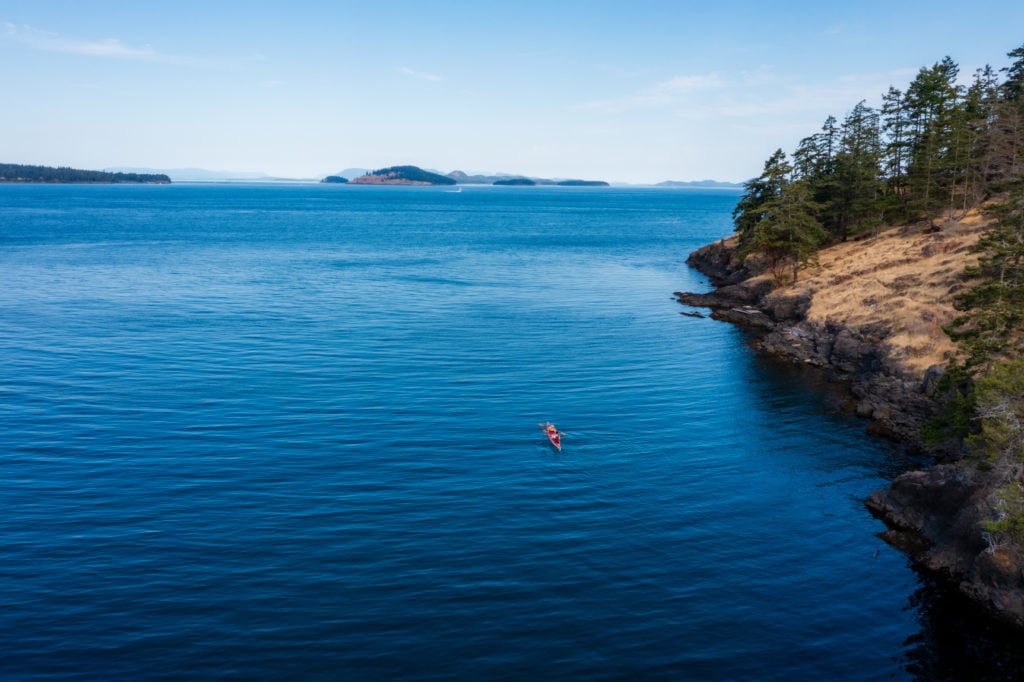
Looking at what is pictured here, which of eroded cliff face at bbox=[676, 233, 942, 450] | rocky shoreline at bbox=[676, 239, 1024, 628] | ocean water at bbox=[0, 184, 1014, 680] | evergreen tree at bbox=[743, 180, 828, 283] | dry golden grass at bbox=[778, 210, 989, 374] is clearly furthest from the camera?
evergreen tree at bbox=[743, 180, 828, 283]

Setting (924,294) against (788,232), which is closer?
(924,294)

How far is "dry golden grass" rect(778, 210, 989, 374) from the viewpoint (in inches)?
2266

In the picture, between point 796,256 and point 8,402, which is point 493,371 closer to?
point 8,402

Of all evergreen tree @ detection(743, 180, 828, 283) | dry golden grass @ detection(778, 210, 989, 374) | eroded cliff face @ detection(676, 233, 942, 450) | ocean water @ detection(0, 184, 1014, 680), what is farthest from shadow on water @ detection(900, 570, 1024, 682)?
evergreen tree @ detection(743, 180, 828, 283)

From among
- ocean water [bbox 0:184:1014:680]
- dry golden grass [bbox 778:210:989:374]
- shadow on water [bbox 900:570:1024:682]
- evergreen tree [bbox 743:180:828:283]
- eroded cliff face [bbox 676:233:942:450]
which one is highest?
evergreen tree [bbox 743:180:828:283]

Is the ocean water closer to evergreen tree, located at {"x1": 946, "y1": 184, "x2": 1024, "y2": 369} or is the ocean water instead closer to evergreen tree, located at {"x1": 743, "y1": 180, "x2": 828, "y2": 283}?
evergreen tree, located at {"x1": 946, "y1": 184, "x2": 1024, "y2": 369}

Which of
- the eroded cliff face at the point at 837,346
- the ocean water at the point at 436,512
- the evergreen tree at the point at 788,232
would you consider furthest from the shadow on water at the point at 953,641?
the evergreen tree at the point at 788,232

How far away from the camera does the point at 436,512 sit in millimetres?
35188

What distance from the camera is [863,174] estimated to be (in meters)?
95.1

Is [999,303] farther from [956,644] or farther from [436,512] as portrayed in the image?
[436,512]

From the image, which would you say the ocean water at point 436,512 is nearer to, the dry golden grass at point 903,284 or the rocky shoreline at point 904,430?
the rocky shoreline at point 904,430

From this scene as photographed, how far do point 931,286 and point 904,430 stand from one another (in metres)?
26.2

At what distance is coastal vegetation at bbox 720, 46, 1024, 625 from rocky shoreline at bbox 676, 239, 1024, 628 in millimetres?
100

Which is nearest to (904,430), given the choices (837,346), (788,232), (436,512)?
(837,346)
